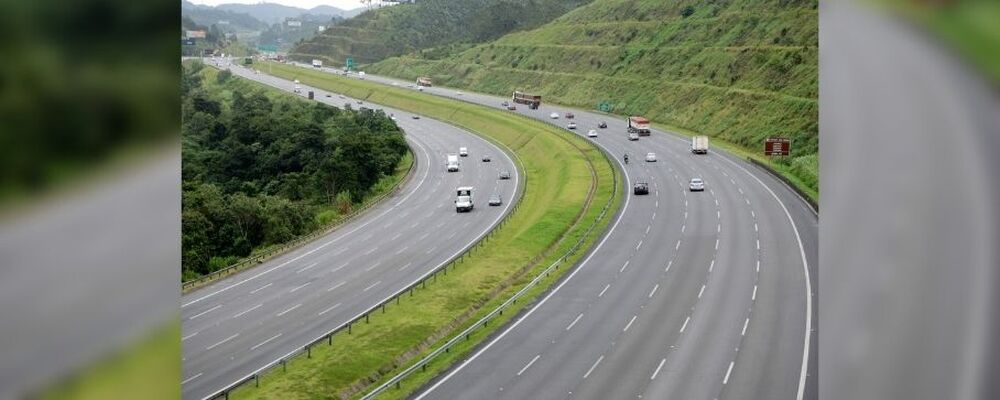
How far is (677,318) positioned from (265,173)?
116 ft

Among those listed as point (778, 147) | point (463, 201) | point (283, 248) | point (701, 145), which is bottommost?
point (283, 248)

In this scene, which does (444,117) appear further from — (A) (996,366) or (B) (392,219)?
(A) (996,366)

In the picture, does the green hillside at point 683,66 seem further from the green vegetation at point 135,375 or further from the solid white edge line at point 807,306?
the green vegetation at point 135,375

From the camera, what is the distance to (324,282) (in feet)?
99.2

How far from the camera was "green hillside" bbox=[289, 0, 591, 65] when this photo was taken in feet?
418

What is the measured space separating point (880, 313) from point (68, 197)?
15.9 ft

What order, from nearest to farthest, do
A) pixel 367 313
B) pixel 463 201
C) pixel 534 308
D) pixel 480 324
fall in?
1. pixel 480 324
2. pixel 367 313
3. pixel 534 308
4. pixel 463 201

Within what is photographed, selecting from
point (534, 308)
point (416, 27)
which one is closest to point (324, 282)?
point (534, 308)

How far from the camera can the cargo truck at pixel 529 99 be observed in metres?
80.2

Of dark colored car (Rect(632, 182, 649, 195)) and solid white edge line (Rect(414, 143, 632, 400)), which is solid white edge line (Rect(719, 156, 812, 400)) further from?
solid white edge line (Rect(414, 143, 632, 400))

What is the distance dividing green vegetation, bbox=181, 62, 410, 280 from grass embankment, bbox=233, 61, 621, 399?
8599 mm

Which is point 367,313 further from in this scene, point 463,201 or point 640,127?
point 640,127

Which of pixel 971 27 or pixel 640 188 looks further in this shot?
pixel 640 188

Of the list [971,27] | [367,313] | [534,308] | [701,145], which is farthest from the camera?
[701,145]
